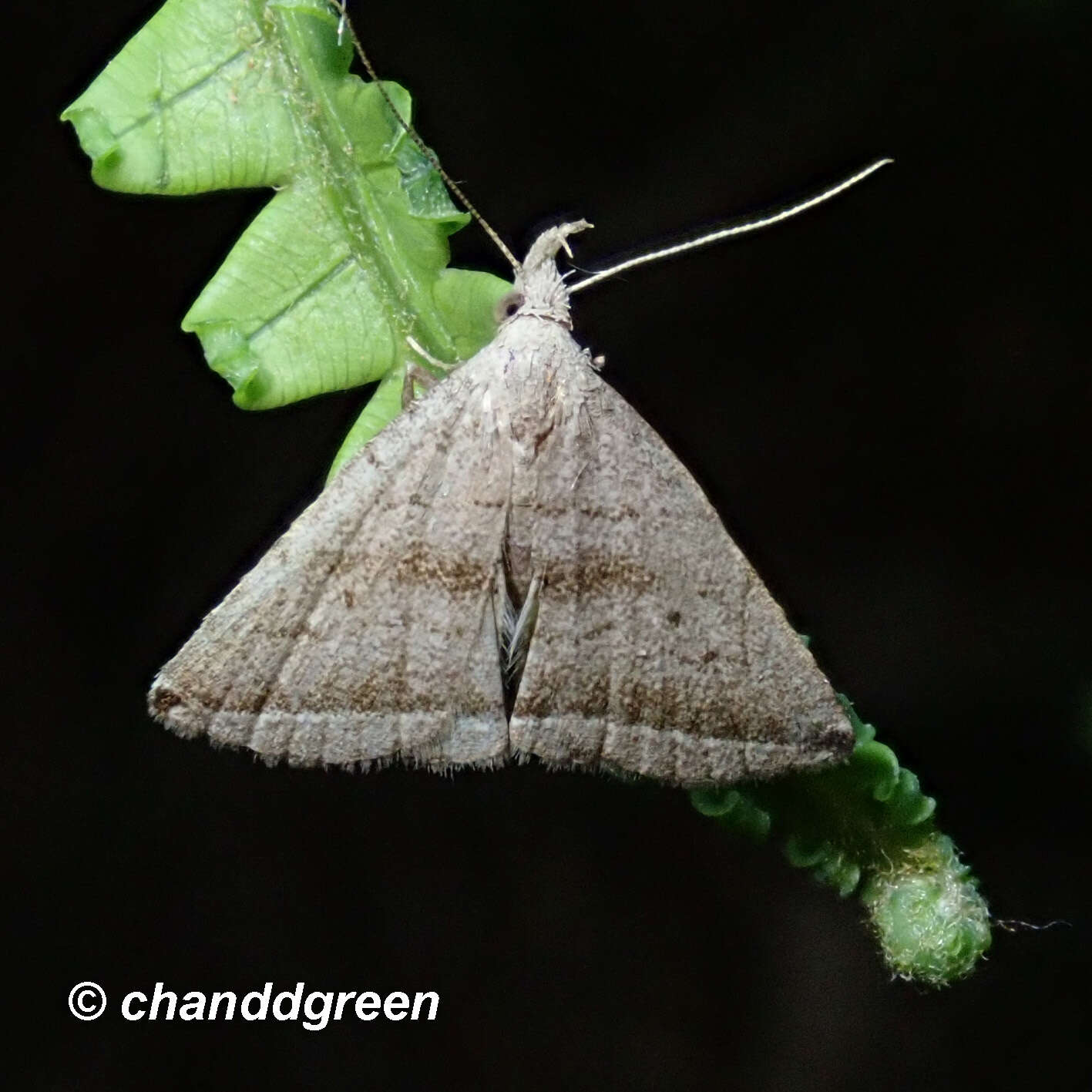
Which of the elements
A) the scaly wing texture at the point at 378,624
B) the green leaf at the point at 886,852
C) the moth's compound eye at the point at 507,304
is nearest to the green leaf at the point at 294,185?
the moth's compound eye at the point at 507,304

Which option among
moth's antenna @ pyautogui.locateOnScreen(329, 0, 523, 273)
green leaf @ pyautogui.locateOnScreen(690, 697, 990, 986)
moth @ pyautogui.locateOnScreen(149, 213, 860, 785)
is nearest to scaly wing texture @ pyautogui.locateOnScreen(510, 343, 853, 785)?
moth @ pyautogui.locateOnScreen(149, 213, 860, 785)

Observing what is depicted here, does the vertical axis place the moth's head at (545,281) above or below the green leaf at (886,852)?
above

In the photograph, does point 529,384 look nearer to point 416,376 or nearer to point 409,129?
point 416,376

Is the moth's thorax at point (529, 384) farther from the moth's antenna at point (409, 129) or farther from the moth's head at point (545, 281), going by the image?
the moth's antenna at point (409, 129)

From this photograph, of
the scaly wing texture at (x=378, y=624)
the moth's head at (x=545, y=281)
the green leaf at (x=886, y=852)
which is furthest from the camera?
the moth's head at (x=545, y=281)

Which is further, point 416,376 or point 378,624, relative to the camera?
point 416,376

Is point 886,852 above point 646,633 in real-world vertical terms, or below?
below

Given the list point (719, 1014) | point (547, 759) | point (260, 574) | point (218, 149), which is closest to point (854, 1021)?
point (719, 1014)

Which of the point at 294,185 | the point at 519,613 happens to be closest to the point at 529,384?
the point at 519,613
